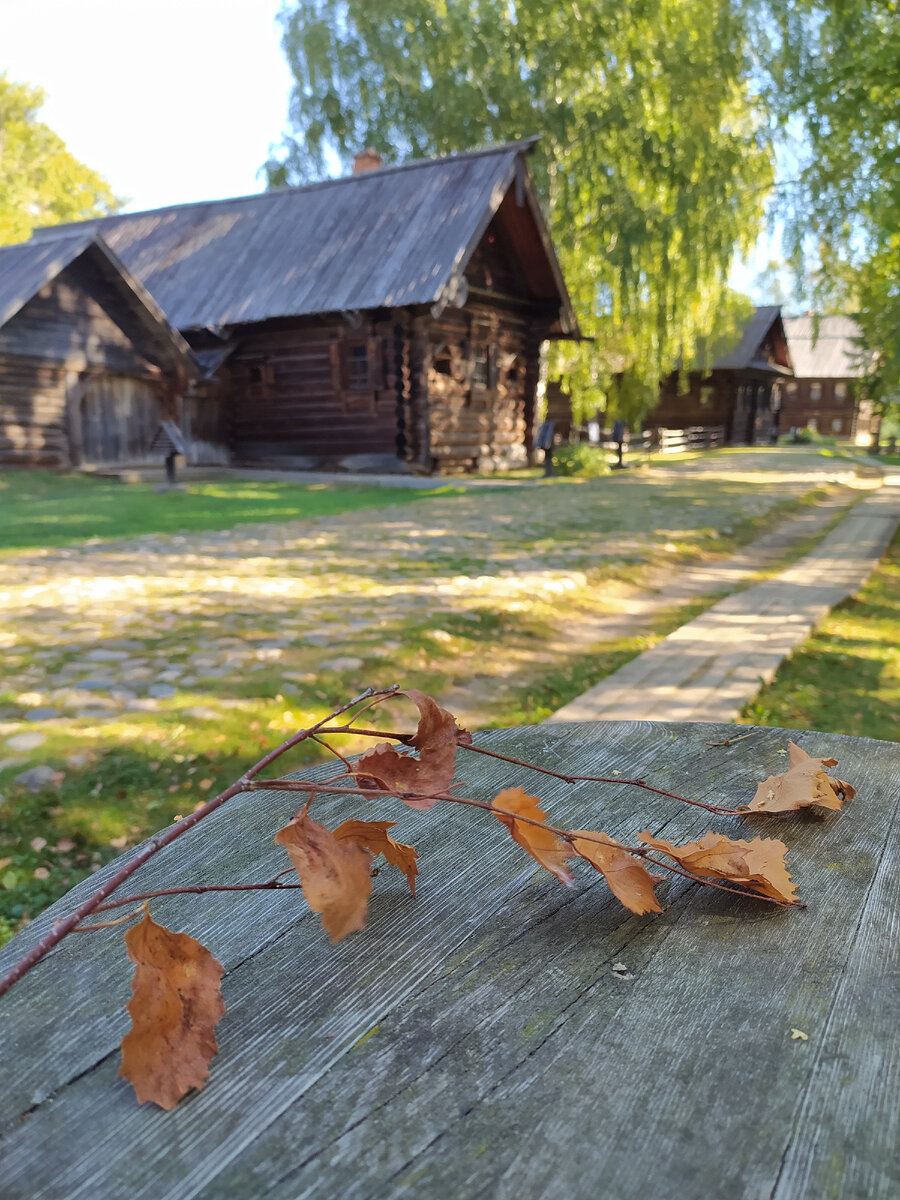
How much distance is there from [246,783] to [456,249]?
50.4 feet

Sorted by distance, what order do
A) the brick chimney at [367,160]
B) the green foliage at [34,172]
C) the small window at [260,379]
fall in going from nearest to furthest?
the small window at [260,379] < the brick chimney at [367,160] < the green foliage at [34,172]

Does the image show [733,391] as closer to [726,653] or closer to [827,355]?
[827,355]

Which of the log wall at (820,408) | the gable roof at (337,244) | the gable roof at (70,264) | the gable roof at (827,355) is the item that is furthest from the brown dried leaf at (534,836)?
the log wall at (820,408)

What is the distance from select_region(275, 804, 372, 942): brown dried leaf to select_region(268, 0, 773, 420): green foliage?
63.9ft

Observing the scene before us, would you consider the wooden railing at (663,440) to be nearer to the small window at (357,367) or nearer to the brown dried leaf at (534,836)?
the small window at (357,367)

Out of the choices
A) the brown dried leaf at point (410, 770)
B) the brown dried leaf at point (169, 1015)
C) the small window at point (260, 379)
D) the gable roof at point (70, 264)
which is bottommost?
the brown dried leaf at point (169, 1015)

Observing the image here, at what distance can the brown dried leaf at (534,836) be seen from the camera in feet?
3.67

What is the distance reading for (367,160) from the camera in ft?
66.1

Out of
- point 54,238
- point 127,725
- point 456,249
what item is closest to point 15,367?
point 54,238

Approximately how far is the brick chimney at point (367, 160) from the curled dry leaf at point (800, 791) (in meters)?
21.1

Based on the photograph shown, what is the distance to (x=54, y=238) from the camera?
15.2 meters

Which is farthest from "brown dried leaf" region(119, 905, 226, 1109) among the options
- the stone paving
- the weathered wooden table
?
the stone paving

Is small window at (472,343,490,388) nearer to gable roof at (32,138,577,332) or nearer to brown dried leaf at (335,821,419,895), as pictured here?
gable roof at (32,138,577,332)

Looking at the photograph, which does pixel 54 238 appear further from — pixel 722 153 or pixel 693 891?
pixel 693 891
